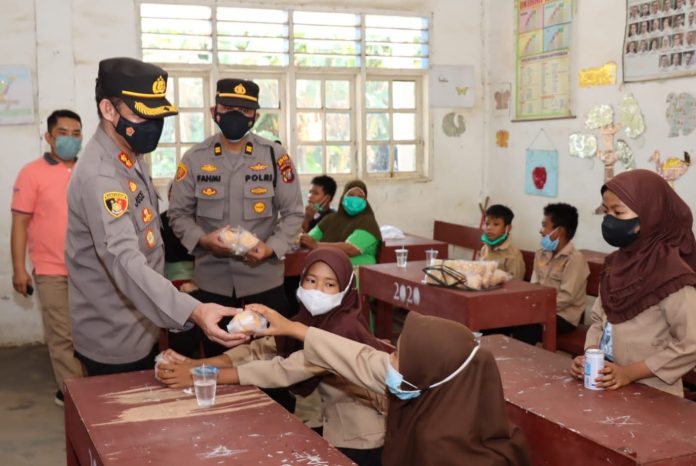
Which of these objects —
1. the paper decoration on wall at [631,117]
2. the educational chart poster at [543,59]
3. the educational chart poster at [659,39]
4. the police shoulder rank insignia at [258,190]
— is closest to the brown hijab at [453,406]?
the police shoulder rank insignia at [258,190]

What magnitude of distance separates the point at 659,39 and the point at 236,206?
3261mm

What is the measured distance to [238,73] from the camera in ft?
22.1

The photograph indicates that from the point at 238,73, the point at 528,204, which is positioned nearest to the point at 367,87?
the point at 238,73

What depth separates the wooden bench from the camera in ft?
21.5

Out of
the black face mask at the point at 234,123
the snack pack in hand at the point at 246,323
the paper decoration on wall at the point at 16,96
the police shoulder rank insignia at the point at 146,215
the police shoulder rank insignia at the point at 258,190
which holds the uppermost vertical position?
the paper decoration on wall at the point at 16,96

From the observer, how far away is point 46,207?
4.63 m

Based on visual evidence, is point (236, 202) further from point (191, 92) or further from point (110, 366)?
point (191, 92)

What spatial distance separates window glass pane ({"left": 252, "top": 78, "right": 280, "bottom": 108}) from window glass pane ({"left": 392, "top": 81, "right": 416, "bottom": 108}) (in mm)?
1143

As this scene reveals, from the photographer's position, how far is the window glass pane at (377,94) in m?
7.21

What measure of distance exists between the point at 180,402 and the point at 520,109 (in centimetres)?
533

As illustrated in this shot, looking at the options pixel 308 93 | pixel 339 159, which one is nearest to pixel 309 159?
pixel 339 159

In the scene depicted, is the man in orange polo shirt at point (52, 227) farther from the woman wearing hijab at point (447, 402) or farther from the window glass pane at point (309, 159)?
the woman wearing hijab at point (447, 402)

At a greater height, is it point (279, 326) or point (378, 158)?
point (378, 158)

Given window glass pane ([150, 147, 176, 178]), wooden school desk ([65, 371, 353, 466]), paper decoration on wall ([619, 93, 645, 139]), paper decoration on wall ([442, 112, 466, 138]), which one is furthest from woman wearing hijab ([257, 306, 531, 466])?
paper decoration on wall ([442, 112, 466, 138])
